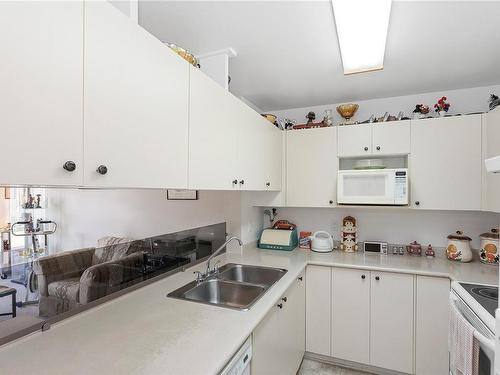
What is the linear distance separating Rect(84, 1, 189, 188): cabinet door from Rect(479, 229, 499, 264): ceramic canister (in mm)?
2465

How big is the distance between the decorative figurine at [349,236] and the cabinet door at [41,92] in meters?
2.41

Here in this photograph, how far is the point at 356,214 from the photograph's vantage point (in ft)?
9.11

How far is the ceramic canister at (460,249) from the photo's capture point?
7.46 ft

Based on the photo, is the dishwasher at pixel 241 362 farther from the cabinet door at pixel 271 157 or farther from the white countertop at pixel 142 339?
the cabinet door at pixel 271 157

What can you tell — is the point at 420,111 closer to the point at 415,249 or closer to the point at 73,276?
the point at 415,249

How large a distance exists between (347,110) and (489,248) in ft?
5.38

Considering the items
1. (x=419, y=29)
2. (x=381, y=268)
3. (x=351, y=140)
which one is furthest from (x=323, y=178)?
(x=419, y=29)

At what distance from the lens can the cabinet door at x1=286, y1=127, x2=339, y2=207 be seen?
2592 mm

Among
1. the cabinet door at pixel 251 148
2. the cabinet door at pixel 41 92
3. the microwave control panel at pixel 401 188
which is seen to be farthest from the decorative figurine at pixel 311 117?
the cabinet door at pixel 41 92

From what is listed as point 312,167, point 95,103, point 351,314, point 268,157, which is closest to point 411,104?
point 312,167

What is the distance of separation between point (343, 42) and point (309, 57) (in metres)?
0.29

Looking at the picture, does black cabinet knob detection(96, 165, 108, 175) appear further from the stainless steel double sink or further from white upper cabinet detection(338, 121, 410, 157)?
white upper cabinet detection(338, 121, 410, 157)

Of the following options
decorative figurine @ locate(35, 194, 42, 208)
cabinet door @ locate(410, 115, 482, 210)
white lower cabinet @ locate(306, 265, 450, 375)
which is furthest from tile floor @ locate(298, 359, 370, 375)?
decorative figurine @ locate(35, 194, 42, 208)

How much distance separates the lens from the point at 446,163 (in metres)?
2.24
